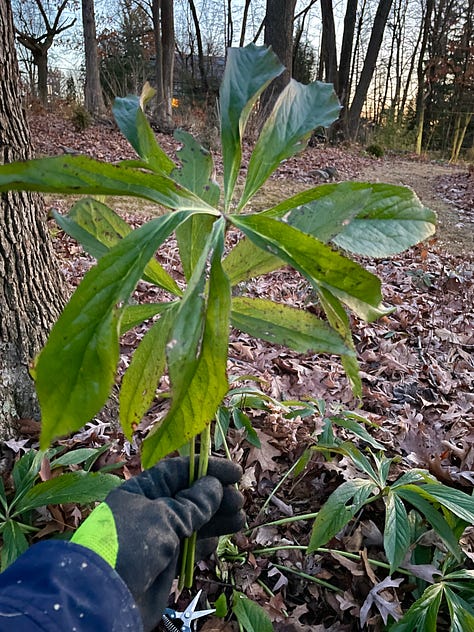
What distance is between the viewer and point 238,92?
0.70 meters

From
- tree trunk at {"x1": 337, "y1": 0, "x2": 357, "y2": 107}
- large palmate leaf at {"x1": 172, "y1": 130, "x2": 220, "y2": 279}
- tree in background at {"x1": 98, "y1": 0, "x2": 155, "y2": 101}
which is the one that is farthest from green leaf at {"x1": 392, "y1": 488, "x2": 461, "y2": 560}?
tree in background at {"x1": 98, "y1": 0, "x2": 155, "y2": 101}

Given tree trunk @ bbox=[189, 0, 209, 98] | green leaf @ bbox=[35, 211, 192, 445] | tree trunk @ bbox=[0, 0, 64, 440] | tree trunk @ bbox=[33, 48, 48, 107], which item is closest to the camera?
green leaf @ bbox=[35, 211, 192, 445]

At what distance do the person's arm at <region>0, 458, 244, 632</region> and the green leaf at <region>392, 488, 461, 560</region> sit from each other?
0.41 meters

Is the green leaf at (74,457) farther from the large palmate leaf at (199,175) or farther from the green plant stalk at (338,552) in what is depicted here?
the large palmate leaf at (199,175)

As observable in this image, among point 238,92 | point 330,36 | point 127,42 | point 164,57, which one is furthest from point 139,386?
point 127,42

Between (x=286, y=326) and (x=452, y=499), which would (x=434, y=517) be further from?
(x=286, y=326)

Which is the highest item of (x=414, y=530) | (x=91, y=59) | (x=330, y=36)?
(x=330, y=36)

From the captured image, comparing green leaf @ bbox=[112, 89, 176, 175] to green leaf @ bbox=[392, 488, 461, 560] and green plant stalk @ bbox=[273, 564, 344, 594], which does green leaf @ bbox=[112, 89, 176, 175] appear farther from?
green plant stalk @ bbox=[273, 564, 344, 594]

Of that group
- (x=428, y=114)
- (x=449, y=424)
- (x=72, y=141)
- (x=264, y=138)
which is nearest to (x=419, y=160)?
(x=428, y=114)

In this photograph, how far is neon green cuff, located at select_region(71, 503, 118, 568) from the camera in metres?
0.77

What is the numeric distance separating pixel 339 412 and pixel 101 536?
908 millimetres

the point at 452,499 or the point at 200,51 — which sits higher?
the point at 200,51

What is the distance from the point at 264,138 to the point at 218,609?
1.05 meters

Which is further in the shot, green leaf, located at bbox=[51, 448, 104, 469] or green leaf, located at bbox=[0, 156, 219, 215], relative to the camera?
green leaf, located at bbox=[51, 448, 104, 469]
